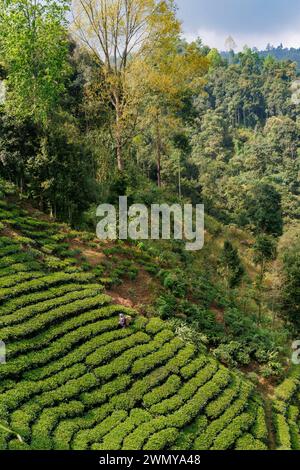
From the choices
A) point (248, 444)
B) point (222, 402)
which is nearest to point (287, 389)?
point (222, 402)

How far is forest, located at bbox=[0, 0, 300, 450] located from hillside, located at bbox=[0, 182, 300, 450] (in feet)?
0.17

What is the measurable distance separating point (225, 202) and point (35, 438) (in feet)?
141

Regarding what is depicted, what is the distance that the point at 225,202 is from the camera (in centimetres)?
5369

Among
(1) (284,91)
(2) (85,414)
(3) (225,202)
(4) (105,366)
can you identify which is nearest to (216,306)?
(4) (105,366)

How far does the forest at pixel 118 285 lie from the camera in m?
15.3

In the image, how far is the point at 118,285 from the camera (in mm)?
22359

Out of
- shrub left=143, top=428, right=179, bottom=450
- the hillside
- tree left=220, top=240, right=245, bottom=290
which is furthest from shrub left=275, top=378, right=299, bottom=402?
tree left=220, top=240, right=245, bottom=290

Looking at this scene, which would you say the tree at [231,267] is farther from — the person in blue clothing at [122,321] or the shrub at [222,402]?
the person in blue clothing at [122,321]

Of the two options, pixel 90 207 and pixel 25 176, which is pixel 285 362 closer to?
pixel 90 207

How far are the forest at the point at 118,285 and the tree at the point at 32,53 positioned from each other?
0.26 ft

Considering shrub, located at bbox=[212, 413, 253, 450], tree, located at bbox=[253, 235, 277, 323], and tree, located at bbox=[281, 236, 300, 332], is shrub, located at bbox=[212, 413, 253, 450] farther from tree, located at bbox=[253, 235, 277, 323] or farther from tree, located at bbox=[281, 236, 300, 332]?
tree, located at bbox=[253, 235, 277, 323]

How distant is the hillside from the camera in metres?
14.3

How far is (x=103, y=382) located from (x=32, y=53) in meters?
18.6

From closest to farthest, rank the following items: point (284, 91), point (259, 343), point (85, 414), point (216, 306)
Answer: point (85, 414), point (259, 343), point (216, 306), point (284, 91)
